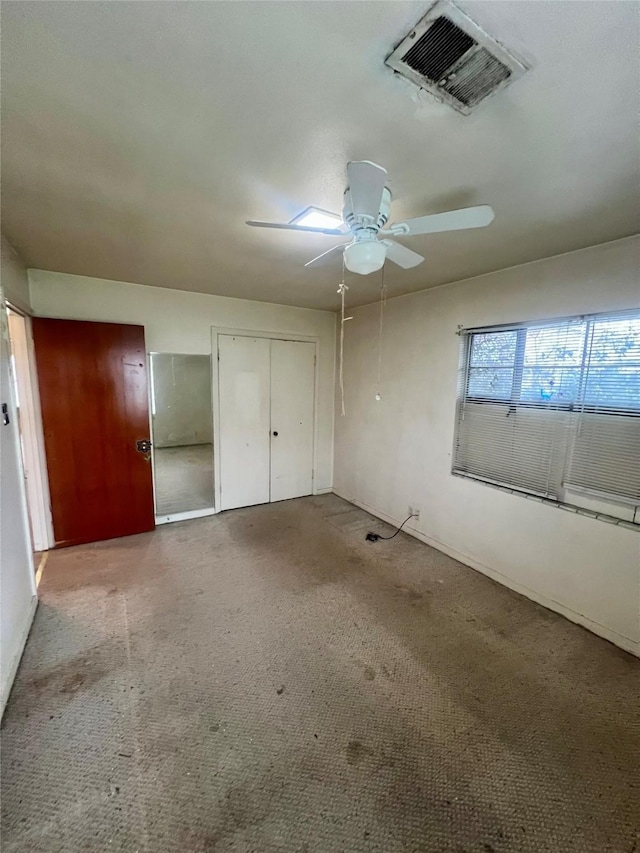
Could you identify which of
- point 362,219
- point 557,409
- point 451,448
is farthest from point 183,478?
point 557,409

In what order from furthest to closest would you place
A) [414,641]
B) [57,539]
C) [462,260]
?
[57,539] < [462,260] < [414,641]

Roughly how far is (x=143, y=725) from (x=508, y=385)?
3.03 metres

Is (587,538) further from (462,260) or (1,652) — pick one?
(1,652)

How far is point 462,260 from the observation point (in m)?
2.44

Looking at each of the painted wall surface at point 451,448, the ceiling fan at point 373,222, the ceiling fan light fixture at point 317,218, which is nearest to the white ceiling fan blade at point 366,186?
the ceiling fan at point 373,222

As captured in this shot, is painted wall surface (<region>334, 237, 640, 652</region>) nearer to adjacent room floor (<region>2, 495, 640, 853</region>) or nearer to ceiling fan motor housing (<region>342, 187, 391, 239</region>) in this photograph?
adjacent room floor (<region>2, 495, 640, 853</region>)

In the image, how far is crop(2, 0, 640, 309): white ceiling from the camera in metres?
0.85

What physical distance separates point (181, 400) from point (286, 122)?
10.0ft

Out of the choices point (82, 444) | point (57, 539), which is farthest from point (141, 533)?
point (82, 444)

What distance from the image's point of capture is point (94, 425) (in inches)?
125

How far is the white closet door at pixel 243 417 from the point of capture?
3.89m

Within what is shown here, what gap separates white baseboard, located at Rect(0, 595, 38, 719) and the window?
3.23 m

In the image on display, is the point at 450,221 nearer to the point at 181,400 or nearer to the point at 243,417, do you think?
the point at 243,417

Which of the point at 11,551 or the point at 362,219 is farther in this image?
the point at 11,551
